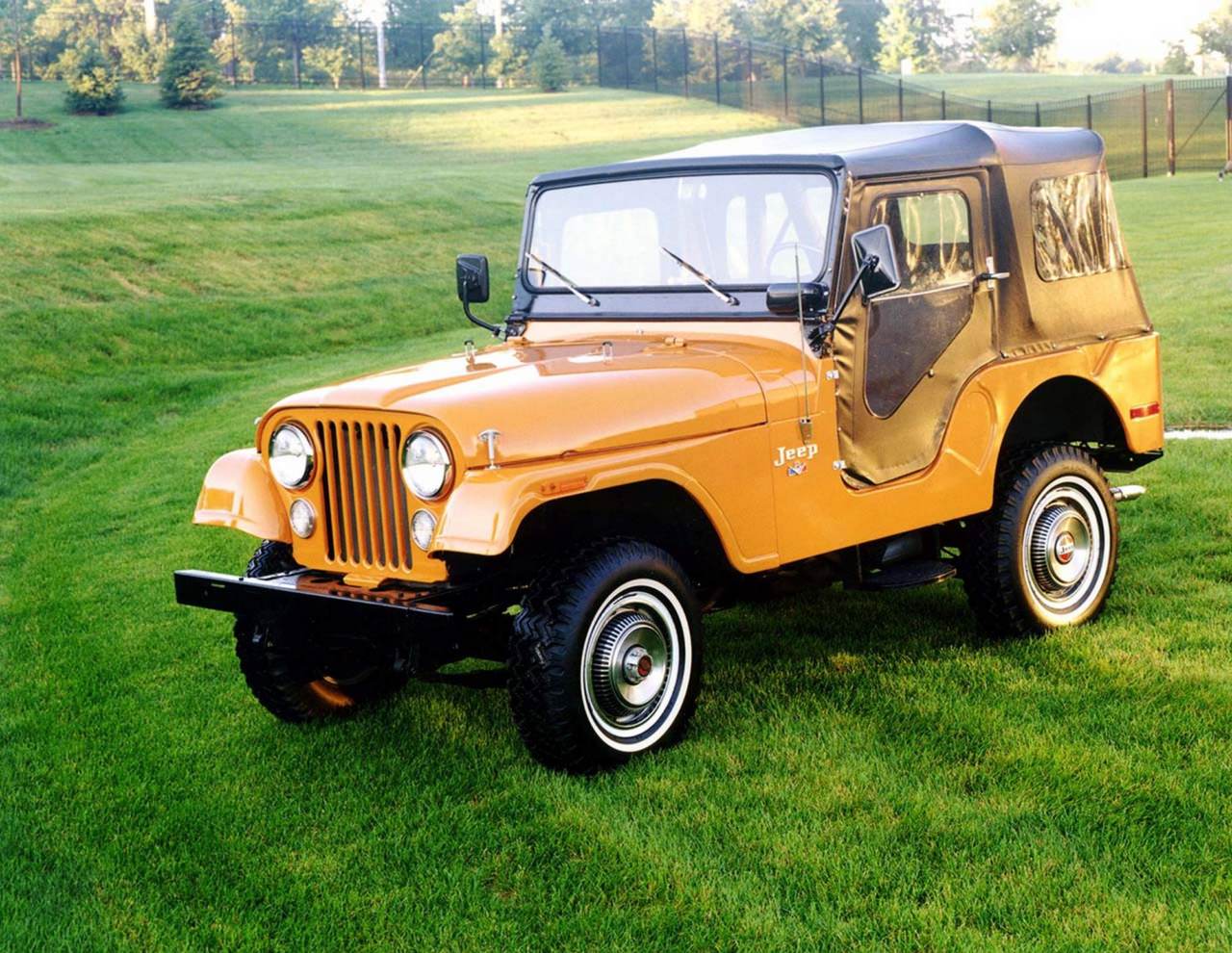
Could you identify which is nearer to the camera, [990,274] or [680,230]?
[680,230]

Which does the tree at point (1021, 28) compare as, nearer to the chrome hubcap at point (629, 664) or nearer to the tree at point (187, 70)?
the tree at point (187, 70)

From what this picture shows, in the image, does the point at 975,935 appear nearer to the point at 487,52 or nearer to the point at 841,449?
the point at 841,449

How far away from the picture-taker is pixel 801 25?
8581cm

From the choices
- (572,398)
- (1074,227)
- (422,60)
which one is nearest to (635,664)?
(572,398)

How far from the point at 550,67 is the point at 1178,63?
40.7 meters

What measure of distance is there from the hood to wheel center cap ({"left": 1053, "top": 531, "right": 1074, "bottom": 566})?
1913 mm

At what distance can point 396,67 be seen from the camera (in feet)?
239

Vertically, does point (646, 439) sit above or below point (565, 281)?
below

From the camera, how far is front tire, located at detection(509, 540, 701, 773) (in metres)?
4.85

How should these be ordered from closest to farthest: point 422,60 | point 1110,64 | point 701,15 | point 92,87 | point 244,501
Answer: point 244,501 < point 92,87 < point 422,60 < point 701,15 < point 1110,64

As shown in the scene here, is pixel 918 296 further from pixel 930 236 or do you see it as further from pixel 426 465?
pixel 426 465

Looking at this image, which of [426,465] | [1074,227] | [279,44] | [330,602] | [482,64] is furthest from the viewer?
[482,64]

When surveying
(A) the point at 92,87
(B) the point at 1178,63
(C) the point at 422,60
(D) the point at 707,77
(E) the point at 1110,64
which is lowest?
(A) the point at 92,87

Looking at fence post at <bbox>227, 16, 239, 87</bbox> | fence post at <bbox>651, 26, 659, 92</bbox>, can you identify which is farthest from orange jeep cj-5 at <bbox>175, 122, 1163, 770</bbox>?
fence post at <bbox>651, 26, 659, 92</bbox>
